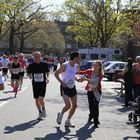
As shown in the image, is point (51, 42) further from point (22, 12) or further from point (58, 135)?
point (58, 135)

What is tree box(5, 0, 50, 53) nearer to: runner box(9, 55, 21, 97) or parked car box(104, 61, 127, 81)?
parked car box(104, 61, 127, 81)

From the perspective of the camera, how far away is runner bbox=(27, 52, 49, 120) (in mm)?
12828

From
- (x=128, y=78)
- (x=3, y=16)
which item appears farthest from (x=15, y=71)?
(x=3, y=16)

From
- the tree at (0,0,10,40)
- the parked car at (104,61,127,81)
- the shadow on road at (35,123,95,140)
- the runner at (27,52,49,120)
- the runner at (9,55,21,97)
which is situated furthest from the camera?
the tree at (0,0,10,40)

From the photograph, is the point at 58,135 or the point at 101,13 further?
the point at 101,13

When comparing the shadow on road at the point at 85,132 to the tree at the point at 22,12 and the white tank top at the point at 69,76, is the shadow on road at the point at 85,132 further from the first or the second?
the tree at the point at 22,12

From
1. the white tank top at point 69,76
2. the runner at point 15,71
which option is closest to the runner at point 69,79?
the white tank top at point 69,76

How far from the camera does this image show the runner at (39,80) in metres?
12.8

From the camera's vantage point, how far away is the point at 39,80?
1288 cm

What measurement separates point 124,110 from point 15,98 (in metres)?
4.73

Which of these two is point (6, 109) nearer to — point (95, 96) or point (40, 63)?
point (40, 63)

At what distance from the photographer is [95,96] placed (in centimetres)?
1195

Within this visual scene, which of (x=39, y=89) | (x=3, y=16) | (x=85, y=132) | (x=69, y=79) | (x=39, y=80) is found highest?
(x=3, y=16)

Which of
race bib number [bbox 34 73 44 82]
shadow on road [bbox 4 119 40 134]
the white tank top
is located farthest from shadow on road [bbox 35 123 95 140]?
race bib number [bbox 34 73 44 82]
